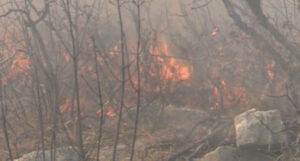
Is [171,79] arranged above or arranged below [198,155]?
above

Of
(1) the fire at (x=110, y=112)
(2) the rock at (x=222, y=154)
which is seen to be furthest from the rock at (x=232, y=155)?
(1) the fire at (x=110, y=112)

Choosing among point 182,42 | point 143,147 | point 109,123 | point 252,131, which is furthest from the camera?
point 182,42

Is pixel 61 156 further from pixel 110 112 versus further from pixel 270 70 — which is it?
pixel 270 70

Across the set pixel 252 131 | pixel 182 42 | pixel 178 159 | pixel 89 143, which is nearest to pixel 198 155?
pixel 178 159

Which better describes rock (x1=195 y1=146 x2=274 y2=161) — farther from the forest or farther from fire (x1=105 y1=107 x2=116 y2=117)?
fire (x1=105 y1=107 x2=116 y2=117)

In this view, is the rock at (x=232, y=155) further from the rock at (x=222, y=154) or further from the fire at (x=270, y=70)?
the fire at (x=270, y=70)

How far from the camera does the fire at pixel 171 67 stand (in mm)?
6166

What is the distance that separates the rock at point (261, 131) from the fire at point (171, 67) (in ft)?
5.69

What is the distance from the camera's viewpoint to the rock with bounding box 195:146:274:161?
13.7 ft

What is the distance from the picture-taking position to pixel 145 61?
6098 mm

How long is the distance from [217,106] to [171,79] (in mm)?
730

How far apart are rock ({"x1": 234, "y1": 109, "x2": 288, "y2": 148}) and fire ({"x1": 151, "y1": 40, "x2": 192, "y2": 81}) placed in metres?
1.73

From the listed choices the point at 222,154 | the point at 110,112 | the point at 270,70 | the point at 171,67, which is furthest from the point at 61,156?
A: the point at 270,70

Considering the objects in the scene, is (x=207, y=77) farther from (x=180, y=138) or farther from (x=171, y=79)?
(x=180, y=138)
